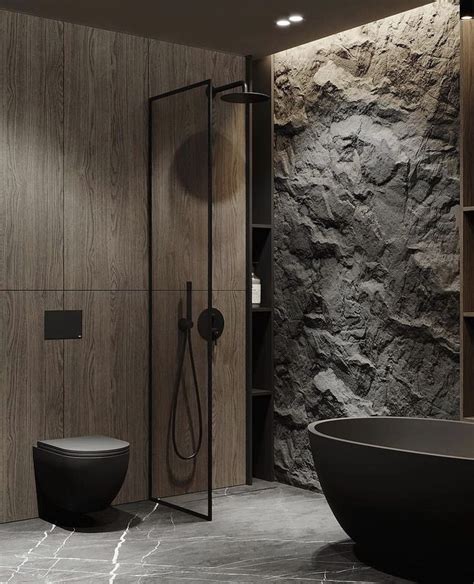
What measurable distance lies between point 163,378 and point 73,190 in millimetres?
1151

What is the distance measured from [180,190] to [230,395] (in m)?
1.37

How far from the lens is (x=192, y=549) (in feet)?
13.7

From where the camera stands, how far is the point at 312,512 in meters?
4.92

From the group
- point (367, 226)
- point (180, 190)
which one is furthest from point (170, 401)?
point (367, 226)

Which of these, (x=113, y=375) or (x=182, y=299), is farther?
(x=113, y=375)

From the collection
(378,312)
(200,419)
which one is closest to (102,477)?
(200,419)

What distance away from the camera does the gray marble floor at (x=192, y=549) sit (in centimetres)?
380

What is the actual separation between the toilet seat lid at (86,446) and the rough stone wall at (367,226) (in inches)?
52.9

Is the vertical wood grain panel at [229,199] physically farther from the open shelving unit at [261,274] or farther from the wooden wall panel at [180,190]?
the wooden wall panel at [180,190]

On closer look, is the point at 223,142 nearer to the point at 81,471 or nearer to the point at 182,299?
the point at 182,299

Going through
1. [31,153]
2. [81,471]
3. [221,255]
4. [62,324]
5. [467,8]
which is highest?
[467,8]

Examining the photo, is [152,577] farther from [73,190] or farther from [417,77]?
[417,77]

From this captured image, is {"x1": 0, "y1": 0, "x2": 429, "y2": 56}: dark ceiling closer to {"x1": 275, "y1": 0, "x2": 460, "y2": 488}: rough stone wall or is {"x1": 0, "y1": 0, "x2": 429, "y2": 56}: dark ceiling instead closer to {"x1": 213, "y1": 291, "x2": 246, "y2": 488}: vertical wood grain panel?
{"x1": 275, "y1": 0, "x2": 460, "y2": 488}: rough stone wall

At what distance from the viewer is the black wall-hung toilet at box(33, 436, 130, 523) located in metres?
4.38
